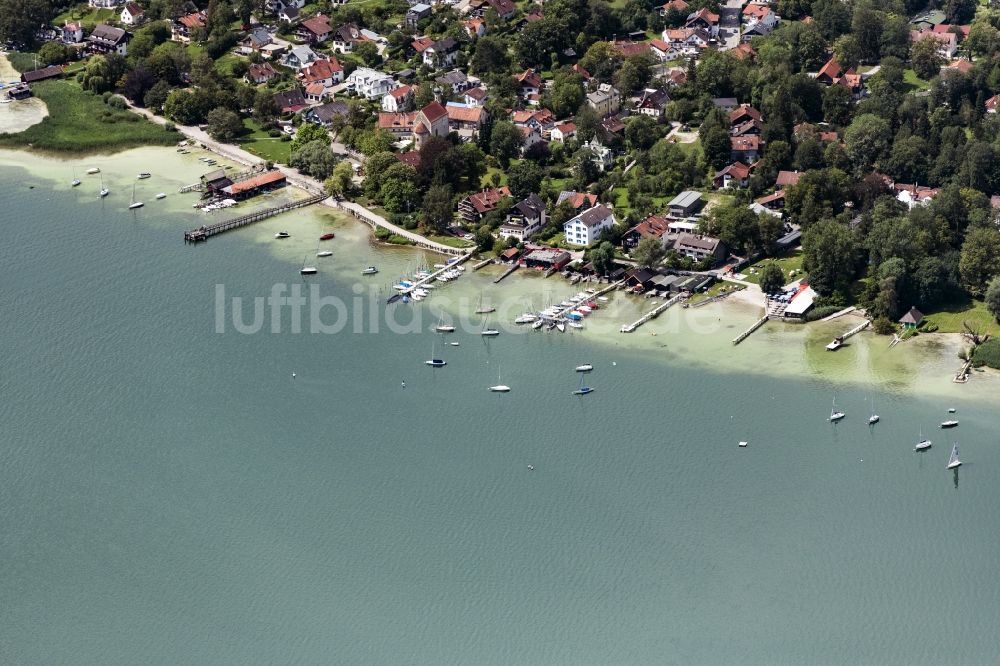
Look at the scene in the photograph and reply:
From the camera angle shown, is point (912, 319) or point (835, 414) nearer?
point (835, 414)

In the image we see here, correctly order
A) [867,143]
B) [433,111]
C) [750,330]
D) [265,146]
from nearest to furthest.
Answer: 1. [750,330]
2. [867,143]
3. [433,111]
4. [265,146]

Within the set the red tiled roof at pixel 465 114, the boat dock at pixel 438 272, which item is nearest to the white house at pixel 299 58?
the red tiled roof at pixel 465 114

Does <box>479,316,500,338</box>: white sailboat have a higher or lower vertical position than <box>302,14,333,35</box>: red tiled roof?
lower

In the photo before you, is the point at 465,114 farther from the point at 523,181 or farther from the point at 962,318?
the point at 962,318

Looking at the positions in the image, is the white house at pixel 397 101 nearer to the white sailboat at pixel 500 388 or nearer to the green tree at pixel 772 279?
the green tree at pixel 772 279

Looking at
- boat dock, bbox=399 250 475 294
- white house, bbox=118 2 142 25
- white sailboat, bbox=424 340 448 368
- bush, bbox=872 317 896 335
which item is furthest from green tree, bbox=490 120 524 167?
white house, bbox=118 2 142 25

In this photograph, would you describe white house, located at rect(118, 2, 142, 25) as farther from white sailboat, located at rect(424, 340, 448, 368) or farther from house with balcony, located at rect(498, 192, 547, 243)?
white sailboat, located at rect(424, 340, 448, 368)

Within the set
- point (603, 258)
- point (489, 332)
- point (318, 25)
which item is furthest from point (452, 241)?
point (318, 25)
